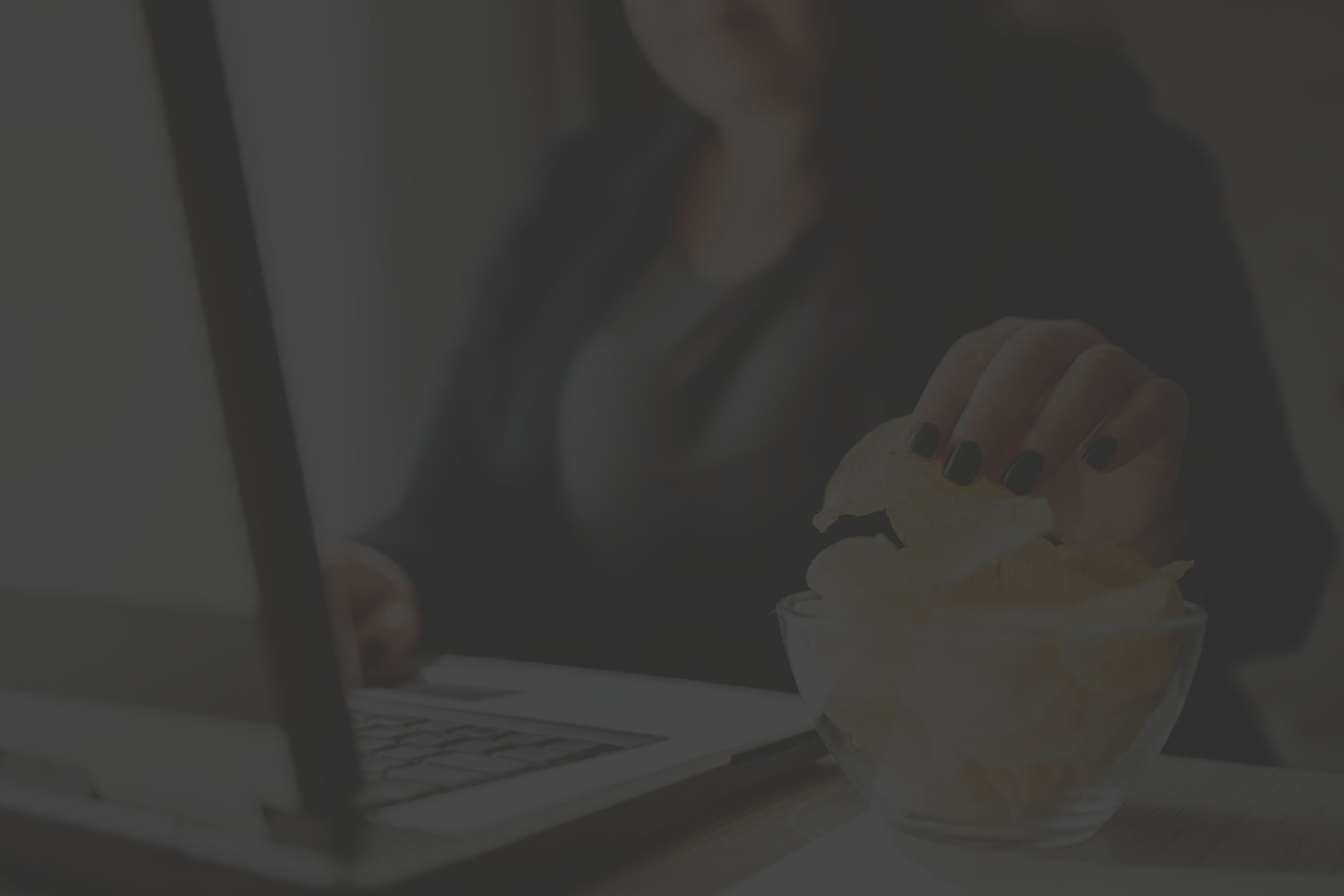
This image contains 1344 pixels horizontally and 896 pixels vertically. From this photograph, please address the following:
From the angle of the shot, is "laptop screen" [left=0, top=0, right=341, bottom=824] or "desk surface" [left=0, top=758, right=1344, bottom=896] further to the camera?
"desk surface" [left=0, top=758, right=1344, bottom=896]

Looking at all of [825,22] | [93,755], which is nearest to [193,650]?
[93,755]

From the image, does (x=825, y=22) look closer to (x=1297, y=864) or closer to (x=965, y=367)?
(x=965, y=367)

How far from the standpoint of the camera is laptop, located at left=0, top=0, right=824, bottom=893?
0.31 meters

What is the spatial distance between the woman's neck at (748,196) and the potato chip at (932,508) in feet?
1.37

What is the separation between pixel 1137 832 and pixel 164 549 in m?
0.46

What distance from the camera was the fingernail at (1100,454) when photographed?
63 cm

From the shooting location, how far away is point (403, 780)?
44 centimetres

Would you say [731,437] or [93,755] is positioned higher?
[731,437]

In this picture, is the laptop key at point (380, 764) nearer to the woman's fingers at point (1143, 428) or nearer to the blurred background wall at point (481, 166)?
the blurred background wall at point (481, 166)

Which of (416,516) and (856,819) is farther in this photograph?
(416,516)

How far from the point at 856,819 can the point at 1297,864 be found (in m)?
0.20

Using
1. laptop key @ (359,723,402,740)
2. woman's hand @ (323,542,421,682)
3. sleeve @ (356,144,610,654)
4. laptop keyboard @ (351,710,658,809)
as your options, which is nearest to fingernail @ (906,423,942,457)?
laptop keyboard @ (351,710,658,809)

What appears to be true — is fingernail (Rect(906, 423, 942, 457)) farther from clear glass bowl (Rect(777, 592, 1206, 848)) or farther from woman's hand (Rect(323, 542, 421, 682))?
woman's hand (Rect(323, 542, 421, 682))

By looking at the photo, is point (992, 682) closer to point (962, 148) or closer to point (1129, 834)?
point (1129, 834)
